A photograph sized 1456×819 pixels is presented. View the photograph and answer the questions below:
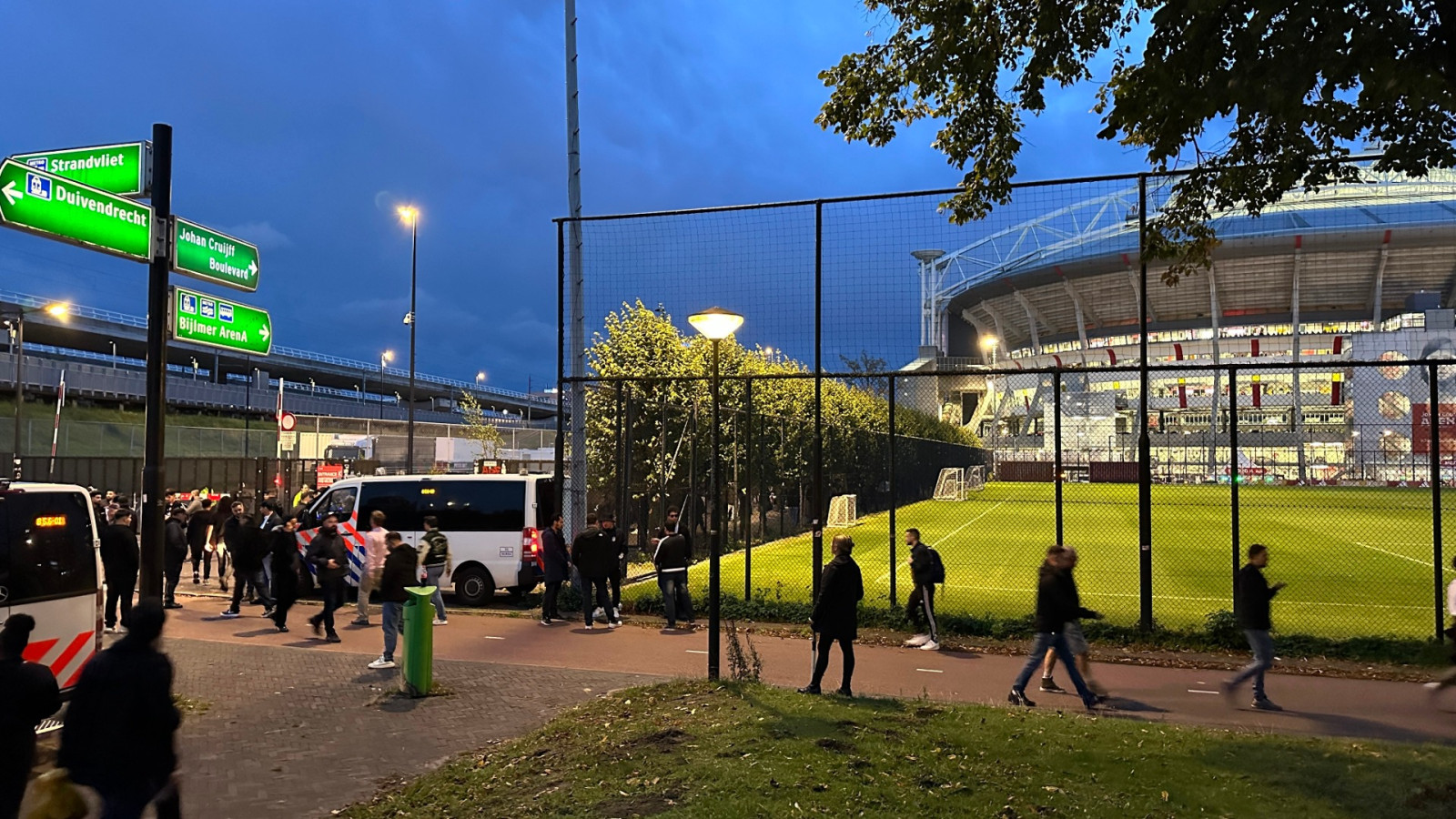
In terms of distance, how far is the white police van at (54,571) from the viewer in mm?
7367

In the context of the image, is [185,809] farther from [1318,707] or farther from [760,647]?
[1318,707]

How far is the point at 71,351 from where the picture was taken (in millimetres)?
65125

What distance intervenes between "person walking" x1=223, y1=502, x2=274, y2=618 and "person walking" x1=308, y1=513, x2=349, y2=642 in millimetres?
1938

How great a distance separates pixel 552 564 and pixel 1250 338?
63.9 feet

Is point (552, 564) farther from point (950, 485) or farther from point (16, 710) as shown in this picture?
point (950, 485)

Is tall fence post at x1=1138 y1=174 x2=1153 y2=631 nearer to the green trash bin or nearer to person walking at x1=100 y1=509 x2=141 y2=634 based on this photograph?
the green trash bin

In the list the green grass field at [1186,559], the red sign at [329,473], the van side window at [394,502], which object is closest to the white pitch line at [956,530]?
the green grass field at [1186,559]

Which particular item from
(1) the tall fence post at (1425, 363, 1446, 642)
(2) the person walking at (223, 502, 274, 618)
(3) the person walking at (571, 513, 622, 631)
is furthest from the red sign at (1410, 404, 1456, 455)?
(2) the person walking at (223, 502, 274, 618)

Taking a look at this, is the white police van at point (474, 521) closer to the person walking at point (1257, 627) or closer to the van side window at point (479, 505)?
the van side window at point (479, 505)

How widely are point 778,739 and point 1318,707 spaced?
5655mm

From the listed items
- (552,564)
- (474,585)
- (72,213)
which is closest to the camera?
(72,213)

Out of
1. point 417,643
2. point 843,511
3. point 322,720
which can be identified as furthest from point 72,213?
point 843,511

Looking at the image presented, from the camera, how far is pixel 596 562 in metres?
13.4

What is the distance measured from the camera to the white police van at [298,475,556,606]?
1599 cm
